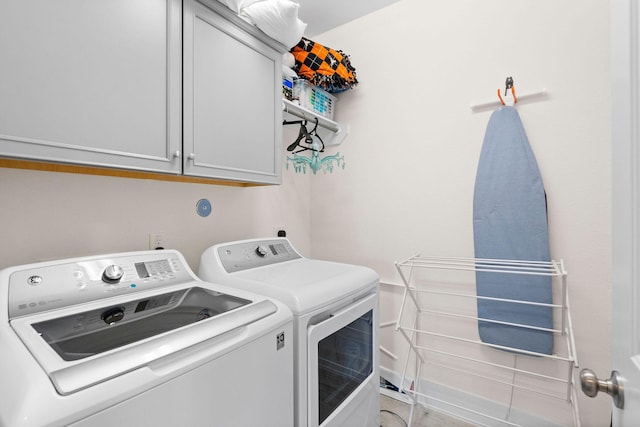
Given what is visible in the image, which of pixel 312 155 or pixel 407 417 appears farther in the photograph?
pixel 312 155

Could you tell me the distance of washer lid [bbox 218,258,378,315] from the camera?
118cm

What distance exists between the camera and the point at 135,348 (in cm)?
73

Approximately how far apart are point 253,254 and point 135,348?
39.1 inches

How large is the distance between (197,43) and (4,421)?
1.39 m

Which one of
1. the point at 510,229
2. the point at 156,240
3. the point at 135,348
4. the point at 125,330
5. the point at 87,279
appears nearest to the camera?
the point at 135,348

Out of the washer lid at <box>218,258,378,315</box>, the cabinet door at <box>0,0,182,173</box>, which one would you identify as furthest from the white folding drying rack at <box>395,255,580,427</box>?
the cabinet door at <box>0,0,182,173</box>

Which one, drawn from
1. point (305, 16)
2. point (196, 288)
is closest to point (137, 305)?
point (196, 288)

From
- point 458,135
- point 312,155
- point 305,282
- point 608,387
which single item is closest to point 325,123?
point 312,155

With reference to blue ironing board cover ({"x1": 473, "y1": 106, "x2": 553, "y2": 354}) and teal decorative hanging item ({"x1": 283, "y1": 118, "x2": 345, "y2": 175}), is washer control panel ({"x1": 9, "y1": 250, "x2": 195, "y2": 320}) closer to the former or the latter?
teal decorative hanging item ({"x1": 283, "y1": 118, "x2": 345, "y2": 175})

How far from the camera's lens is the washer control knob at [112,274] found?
114 cm

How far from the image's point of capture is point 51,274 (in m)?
1.04

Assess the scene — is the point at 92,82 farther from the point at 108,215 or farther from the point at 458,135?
the point at 458,135

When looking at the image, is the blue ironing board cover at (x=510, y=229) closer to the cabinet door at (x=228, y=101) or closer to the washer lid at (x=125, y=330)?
the cabinet door at (x=228, y=101)

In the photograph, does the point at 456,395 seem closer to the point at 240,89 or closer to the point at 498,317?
the point at 498,317
